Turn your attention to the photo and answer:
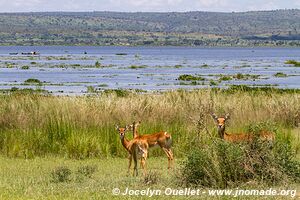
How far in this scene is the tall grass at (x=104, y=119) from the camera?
66.0ft

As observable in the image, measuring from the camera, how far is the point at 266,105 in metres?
24.4

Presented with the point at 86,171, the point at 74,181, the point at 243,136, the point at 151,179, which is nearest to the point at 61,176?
the point at 74,181

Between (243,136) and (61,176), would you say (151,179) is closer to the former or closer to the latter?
(61,176)

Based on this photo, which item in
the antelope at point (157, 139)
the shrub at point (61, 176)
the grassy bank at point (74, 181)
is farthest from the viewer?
the antelope at point (157, 139)

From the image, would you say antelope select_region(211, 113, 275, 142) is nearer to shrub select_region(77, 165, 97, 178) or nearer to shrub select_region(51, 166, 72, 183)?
shrub select_region(77, 165, 97, 178)

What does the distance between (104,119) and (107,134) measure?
1.13m

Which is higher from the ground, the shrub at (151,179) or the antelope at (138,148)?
the antelope at (138,148)

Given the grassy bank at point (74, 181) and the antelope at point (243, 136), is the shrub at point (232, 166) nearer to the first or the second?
the grassy bank at point (74, 181)

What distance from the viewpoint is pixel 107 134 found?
67.1 feet

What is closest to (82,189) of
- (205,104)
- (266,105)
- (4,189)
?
(4,189)

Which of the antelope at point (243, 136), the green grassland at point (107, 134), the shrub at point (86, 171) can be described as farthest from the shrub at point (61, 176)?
the antelope at point (243, 136)

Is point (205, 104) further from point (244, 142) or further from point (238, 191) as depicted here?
point (238, 191)

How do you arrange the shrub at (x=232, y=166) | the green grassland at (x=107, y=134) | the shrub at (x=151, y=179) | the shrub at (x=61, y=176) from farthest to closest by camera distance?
the shrub at (x=61, y=176), the green grassland at (x=107, y=134), the shrub at (x=151, y=179), the shrub at (x=232, y=166)

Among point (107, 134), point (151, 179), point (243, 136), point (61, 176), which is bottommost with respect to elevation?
point (107, 134)
